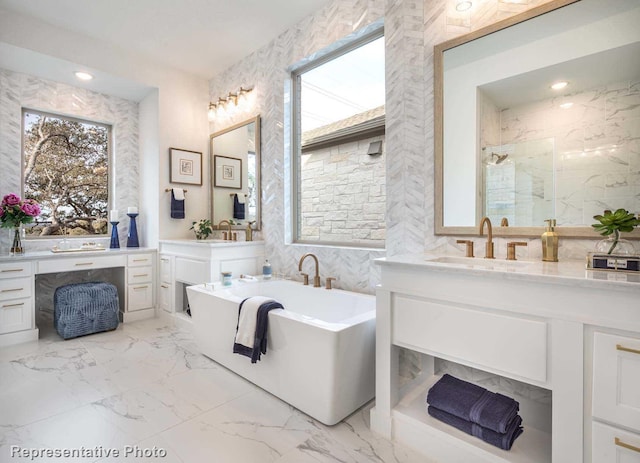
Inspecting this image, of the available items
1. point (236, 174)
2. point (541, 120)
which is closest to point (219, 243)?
point (236, 174)

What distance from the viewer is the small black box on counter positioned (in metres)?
1.36

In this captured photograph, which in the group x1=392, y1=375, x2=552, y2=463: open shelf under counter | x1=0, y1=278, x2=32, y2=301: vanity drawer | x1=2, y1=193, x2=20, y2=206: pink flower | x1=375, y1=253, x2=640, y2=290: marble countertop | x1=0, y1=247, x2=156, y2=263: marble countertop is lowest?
x1=392, y1=375, x2=552, y2=463: open shelf under counter

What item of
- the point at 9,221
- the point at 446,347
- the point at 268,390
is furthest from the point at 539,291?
the point at 9,221

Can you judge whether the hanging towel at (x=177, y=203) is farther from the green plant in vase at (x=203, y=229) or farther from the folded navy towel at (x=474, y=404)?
the folded navy towel at (x=474, y=404)

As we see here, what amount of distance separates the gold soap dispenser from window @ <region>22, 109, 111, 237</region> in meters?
4.57

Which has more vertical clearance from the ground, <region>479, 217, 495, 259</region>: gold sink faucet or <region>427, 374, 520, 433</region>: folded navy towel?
<region>479, 217, 495, 259</region>: gold sink faucet

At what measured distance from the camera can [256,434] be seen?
5.90 feet

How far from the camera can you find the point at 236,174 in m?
3.98

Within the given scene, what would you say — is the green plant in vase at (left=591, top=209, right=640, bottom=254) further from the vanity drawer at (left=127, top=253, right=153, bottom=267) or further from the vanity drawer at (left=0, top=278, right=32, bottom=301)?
the vanity drawer at (left=0, top=278, right=32, bottom=301)

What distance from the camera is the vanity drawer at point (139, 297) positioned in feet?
12.4

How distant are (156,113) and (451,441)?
13.9 feet

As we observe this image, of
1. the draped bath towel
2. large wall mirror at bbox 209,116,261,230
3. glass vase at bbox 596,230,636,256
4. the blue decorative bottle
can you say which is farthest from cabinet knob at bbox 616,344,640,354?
the blue decorative bottle

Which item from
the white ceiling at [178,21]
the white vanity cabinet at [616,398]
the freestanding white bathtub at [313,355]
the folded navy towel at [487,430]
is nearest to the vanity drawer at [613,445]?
the white vanity cabinet at [616,398]

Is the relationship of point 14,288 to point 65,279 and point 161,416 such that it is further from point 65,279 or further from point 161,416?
point 161,416
